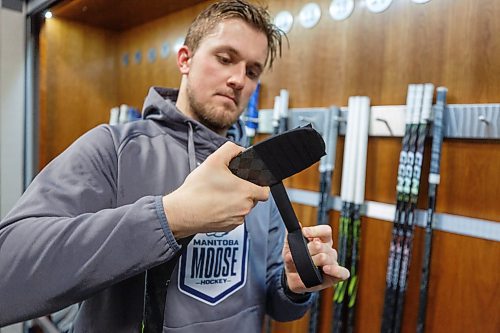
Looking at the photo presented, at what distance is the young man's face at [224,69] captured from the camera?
0.83 metres

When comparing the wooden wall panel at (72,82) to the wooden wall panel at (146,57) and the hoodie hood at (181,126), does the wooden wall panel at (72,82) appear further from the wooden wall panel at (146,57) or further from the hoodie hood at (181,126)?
the hoodie hood at (181,126)

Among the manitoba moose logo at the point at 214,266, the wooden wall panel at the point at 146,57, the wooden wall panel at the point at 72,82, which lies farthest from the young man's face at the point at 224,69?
the wooden wall panel at the point at 72,82

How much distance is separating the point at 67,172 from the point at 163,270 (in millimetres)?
235

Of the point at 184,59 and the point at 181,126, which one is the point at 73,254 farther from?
the point at 184,59

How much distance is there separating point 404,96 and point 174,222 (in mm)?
1068

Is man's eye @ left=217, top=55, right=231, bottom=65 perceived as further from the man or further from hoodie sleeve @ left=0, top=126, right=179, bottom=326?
hoodie sleeve @ left=0, top=126, right=179, bottom=326

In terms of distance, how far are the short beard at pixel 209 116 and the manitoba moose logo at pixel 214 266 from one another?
0.79 ft

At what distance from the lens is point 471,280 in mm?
1150

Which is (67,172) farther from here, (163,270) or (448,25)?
(448,25)

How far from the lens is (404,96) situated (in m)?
1.31

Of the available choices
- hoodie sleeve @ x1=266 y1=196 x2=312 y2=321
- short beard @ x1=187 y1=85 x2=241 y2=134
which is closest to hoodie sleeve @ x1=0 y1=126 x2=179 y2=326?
short beard @ x1=187 y1=85 x2=241 y2=134

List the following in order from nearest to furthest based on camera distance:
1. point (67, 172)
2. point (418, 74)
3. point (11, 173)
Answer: point (67, 172)
point (418, 74)
point (11, 173)

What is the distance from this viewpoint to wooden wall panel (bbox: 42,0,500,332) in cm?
112

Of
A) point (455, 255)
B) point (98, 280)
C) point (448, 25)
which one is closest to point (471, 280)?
point (455, 255)
